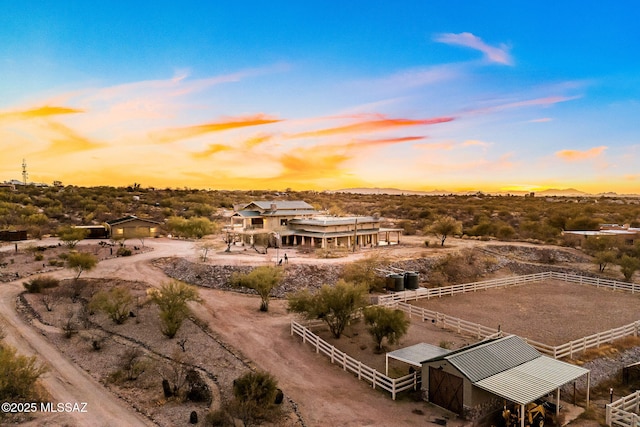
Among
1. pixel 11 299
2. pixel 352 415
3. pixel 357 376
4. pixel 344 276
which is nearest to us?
pixel 352 415

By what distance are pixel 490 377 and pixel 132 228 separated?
5112 cm

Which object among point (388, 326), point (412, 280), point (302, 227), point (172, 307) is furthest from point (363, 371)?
point (302, 227)

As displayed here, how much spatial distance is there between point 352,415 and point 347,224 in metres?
34.0

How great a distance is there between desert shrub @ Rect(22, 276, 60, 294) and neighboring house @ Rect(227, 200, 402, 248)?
20.5 metres

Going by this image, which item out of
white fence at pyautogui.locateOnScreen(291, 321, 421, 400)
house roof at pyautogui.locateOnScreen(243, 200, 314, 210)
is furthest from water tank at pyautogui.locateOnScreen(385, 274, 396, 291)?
house roof at pyautogui.locateOnScreen(243, 200, 314, 210)

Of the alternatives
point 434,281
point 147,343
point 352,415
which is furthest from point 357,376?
point 434,281

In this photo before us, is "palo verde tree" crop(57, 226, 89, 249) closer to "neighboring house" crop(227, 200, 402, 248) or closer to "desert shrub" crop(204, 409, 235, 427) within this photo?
"neighboring house" crop(227, 200, 402, 248)

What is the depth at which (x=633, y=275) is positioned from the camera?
39.7 m

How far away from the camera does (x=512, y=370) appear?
16.0 metres

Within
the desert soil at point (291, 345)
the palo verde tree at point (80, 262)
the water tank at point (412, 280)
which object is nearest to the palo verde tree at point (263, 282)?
the desert soil at point (291, 345)

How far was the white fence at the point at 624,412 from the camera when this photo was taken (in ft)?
48.4

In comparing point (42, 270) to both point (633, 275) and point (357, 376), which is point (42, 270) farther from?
point (633, 275)

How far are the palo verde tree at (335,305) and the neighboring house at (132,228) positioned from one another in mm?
38025

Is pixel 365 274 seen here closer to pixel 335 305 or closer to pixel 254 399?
pixel 335 305
